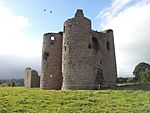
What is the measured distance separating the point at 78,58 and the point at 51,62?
5.12m

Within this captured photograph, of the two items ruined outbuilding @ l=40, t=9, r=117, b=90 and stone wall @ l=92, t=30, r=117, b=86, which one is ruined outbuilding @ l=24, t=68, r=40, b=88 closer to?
ruined outbuilding @ l=40, t=9, r=117, b=90

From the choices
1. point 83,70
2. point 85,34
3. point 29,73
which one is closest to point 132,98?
point 83,70

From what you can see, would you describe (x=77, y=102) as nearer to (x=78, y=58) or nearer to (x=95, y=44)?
(x=78, y=58)

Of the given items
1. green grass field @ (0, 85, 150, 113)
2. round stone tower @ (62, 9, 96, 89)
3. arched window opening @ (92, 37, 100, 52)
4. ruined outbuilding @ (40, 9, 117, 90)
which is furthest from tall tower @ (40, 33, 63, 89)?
green grass field @ (0, 85, 150, 113)

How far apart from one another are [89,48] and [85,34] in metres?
1.61

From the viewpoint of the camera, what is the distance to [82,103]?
2359cm

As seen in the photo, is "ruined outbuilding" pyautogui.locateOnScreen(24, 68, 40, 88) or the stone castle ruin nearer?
the stone castle ruin

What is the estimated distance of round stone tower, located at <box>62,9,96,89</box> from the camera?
1308 inches

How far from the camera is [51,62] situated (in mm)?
37625

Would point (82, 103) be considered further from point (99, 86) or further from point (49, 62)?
point (49, 62)

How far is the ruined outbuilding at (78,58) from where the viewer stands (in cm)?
3350

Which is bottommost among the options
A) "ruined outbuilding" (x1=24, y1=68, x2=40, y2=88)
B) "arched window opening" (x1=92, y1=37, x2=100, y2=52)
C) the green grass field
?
the green grass field

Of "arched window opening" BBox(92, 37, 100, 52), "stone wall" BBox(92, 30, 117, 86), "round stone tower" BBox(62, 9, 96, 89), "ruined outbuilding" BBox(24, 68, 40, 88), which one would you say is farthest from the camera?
"ruined outbuilding" BBox(24, 68, 40, 88)

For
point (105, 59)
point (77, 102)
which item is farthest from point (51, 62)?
point (77, 102)
